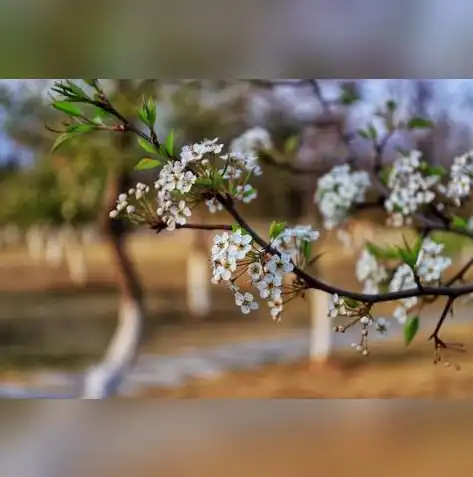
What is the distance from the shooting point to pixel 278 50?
51.7 inches

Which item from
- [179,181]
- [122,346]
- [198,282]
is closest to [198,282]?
[198,282]

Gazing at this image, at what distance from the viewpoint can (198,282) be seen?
188 centimetres

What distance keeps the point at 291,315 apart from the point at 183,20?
0.88m

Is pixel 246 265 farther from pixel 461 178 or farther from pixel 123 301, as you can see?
pixel 123 301

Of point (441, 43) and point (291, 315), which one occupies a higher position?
point (441, 43)

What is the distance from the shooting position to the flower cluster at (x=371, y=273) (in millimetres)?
1102

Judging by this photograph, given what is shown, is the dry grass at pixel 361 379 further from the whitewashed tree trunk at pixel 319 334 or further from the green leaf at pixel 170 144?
the green leaf at pixel 170 144

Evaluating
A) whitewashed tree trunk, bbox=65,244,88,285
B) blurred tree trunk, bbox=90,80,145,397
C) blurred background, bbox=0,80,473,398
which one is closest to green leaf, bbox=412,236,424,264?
blurred background, bbox=0,80,473,398

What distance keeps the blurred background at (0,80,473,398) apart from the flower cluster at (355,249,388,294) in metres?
0.35

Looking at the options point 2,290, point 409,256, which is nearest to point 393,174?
point 409,256

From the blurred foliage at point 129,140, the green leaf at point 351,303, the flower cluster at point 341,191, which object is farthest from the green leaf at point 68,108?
the blurred foliage at point 129,140

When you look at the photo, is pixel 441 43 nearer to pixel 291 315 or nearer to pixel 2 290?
pixel 291 315

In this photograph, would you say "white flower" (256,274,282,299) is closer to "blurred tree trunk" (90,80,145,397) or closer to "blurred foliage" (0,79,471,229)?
"blurred foliage" (0,79,471,229)

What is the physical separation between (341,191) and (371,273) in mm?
159
